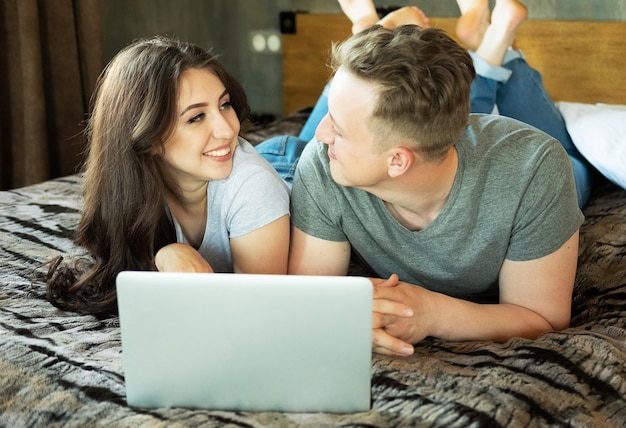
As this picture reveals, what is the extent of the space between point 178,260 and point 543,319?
2.18 feet

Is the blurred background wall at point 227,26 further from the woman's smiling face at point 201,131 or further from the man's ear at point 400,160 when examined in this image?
the man's ear at point 400,160

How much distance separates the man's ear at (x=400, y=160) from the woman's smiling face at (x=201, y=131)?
35 centimetres

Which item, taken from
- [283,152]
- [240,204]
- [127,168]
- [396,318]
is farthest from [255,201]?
[283,152]

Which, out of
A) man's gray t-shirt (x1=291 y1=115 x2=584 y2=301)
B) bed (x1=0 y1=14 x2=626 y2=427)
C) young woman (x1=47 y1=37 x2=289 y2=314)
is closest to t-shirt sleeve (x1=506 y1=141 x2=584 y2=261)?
man's gray t-shirt (x1=291 y1=115 x2=584 y2=301)

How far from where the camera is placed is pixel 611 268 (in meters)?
1.69

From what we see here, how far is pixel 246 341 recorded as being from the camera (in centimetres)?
104

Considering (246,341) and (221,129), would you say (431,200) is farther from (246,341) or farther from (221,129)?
(246,341)

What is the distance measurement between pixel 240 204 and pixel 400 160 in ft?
1.18

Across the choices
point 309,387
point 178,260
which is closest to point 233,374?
point 309,387

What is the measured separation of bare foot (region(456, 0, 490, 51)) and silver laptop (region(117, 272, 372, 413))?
1.46 meters

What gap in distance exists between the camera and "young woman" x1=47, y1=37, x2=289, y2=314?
1516 mm

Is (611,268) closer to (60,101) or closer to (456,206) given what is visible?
(456,206)

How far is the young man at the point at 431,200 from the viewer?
1.32 meters

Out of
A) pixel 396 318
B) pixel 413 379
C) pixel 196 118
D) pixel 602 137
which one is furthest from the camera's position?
pixel 602 137
